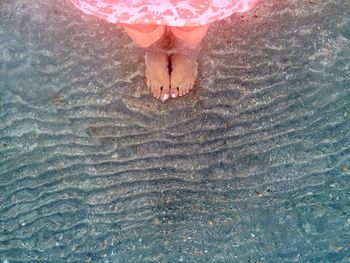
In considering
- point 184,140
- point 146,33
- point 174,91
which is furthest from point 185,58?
point 184,140

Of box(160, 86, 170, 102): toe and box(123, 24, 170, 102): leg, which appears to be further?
box(160, 86, 170, 102): toe

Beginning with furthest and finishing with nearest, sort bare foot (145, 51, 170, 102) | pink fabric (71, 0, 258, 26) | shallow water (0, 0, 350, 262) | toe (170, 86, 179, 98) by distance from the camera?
shallow water (0, 0, 350, 262) → toe (170, 86, 179, 98) → bare foot (145, 51, 170, 102) → pink fabric (71, 0, 258, 26)

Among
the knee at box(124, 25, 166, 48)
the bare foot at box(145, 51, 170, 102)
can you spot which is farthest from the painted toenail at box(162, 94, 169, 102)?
the knee at box(124, 25, 166, 48)

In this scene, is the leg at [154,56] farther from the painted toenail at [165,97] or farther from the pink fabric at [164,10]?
the pink fabric at [164,10]

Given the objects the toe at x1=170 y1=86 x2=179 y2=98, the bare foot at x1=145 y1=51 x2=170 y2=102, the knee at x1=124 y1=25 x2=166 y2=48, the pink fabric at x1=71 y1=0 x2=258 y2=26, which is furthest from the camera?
the toe at x1=170 y1=86 x2=179 y2=98

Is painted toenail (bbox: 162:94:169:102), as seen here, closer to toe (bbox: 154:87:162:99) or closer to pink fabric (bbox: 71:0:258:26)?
toe (bbox: 154:87:162:99)
